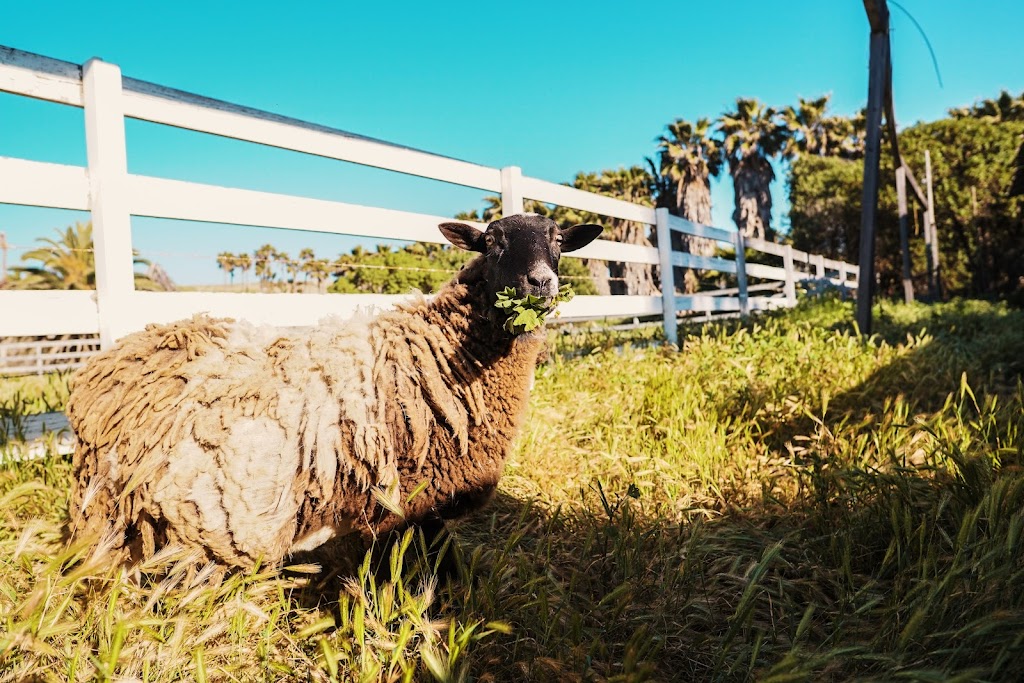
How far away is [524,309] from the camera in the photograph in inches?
91.0

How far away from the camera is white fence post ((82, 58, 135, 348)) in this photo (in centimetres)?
277

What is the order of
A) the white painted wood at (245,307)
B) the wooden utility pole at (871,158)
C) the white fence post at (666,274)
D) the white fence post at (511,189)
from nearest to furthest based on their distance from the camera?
1. the white painted wood at (245,307)
2. the white fence post at (511,189)
3. the wooden utility pole at (871,158)
4. the white fence post at (666,274)

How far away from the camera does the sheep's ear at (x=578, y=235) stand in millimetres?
2945

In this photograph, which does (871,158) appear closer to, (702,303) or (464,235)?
(702,303)

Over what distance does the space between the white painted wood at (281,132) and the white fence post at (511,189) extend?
24 cm

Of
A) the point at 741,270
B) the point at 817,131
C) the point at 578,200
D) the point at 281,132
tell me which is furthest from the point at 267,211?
the point at 817,131

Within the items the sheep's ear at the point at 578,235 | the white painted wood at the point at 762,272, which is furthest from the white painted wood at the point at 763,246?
the sheep's ear at the point at 578,235

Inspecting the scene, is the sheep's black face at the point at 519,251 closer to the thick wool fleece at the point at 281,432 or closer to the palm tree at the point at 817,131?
the thick wool fleece at the point at 281,432

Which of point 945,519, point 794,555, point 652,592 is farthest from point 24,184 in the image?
point 945,519

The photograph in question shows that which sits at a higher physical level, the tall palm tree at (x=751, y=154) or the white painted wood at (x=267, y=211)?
the tall palm tree at (x=751, y=154)

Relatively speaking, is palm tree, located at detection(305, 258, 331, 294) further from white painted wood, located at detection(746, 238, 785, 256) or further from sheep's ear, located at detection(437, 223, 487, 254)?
white painted wood, located at detection(746, 238, 785, 256)

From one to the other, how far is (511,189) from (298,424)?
3.45m

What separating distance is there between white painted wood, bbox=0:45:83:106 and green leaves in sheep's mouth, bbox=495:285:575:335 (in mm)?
2400

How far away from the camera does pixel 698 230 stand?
8383 millimetres
